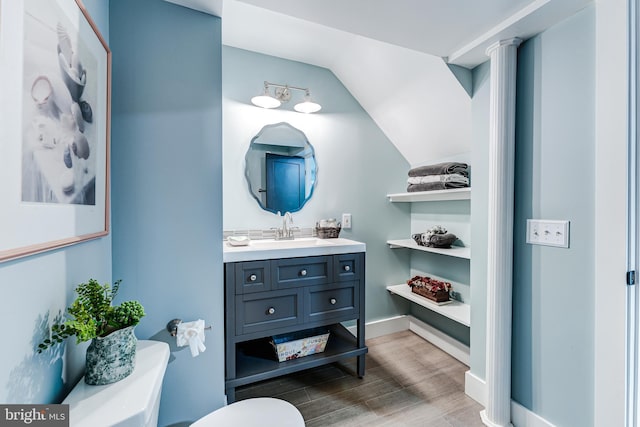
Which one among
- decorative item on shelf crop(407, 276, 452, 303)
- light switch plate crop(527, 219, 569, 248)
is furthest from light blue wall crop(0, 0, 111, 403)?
decorative item on shelf crop(407, 276, 452, 303)

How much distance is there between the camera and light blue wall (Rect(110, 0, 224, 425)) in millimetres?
1180

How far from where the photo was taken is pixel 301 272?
1.71 metres

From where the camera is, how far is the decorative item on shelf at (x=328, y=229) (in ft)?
7.22

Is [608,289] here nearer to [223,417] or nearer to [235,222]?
[223,417]

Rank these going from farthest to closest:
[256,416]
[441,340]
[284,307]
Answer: [441,340] < [284,307] < [256,416]

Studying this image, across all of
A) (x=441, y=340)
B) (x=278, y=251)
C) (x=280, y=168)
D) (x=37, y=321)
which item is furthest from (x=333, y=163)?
(x=37, y=321)

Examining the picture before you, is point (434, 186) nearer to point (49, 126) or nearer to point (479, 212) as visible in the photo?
point (479, 212)

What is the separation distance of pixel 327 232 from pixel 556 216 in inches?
55.8

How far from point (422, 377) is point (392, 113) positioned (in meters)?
2.08

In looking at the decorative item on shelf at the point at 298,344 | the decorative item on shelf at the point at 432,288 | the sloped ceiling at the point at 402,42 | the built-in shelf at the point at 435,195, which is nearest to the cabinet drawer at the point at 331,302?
the decorative item on shelf at the point at 298,344

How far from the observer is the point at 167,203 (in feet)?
4.07

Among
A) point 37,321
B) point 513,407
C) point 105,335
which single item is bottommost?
point 513,407

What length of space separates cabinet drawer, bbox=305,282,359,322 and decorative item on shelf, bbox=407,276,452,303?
2.36 ft

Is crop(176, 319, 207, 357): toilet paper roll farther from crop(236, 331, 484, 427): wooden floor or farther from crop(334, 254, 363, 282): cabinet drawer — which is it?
crop(334, 254, 363, 282): cabinet drawer
